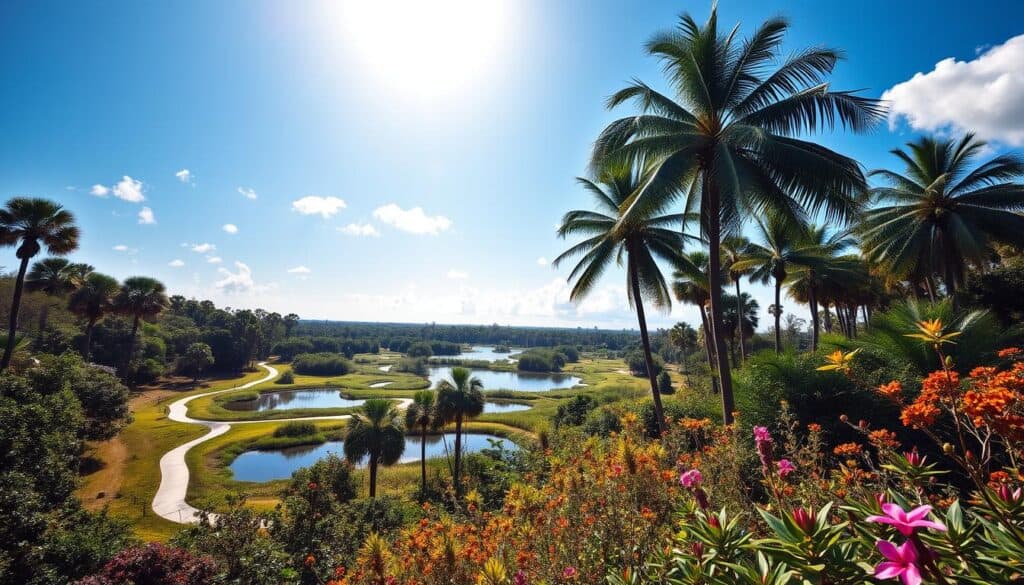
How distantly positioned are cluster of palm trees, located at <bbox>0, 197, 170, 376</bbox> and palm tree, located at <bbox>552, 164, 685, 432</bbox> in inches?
792

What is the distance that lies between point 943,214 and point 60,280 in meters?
41.5

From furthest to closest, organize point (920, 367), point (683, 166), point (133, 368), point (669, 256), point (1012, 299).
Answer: point (133, 368)
point (1012, 299)
point (669, 256)
point (683, 166)
point (920, 367)

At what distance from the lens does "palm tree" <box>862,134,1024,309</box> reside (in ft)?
34.1

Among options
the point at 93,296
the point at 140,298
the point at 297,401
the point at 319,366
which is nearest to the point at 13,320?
the point at 93,296

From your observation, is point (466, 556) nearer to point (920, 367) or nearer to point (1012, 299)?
point (920, 367)

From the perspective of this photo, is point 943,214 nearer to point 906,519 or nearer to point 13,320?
point 906,519

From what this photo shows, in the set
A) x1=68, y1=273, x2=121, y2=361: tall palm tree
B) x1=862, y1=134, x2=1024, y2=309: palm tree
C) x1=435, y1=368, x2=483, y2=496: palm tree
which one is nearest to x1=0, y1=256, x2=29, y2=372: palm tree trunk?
x1=435, y1=368, x2=483, y2=496: palm tree

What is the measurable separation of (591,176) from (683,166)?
2.04 meters

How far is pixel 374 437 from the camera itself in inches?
622

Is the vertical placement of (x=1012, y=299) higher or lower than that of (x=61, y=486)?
higher

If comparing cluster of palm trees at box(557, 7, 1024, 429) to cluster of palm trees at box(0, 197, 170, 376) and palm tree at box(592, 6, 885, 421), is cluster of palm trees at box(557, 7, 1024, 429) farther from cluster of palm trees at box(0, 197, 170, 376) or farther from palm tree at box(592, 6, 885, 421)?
cluster of palm trees at box(0, 197, 170, 376)

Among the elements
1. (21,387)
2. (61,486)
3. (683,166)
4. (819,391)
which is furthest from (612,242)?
(21,387)

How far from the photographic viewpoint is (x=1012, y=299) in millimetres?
13234

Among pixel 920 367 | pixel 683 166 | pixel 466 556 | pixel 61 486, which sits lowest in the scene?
pixel 61 486
